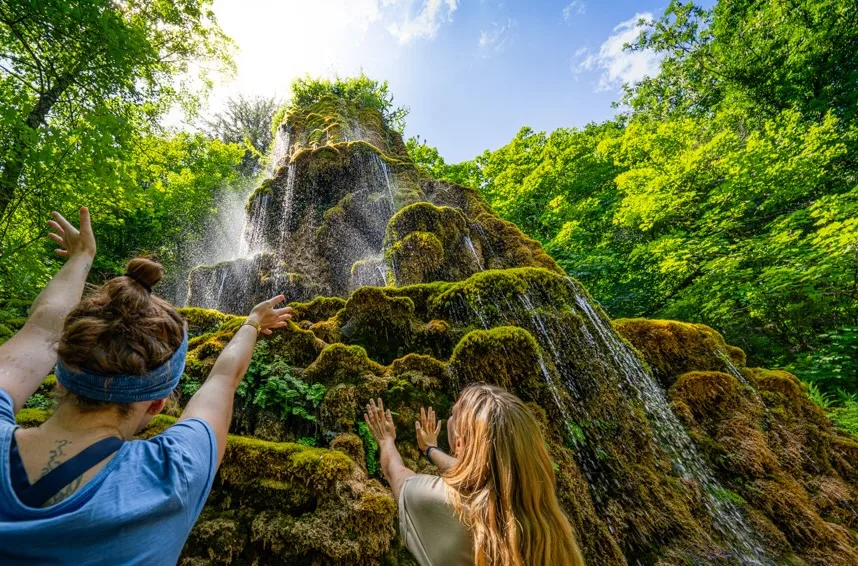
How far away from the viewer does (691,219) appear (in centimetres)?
1091

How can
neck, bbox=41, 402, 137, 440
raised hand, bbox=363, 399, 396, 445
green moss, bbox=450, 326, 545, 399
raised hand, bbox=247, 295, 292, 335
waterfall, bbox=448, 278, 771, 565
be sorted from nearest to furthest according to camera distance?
neck, bbox=41, 402, 137, 440
raised hand, bbox=247, 295, 292, 335
raised hand, bbox=363, 399, 396, 445
waterfall, bbox=448, 278, 771, 565
green moss, bbox=450, 326, 545, 399

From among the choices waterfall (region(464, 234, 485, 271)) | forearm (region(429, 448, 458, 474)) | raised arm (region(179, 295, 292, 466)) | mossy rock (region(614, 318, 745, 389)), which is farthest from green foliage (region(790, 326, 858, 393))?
raised arm (region(179, 295, 292, 466))

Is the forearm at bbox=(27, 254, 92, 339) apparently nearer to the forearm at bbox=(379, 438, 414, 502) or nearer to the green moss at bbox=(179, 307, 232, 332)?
the forearm at bbox=(379, 438, 414, 502)

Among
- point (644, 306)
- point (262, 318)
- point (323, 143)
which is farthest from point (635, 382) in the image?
point (323, 143)

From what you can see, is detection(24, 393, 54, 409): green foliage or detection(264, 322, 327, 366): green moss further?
detection(264, 322, 327, 366): green moss

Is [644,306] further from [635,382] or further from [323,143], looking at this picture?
[323,143]

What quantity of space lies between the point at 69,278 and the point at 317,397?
276 cm

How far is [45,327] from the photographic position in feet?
4.36

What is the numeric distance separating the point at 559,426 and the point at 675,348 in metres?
3.70

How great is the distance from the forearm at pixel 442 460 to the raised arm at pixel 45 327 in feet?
6.39

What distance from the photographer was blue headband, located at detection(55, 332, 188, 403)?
961 millimetres

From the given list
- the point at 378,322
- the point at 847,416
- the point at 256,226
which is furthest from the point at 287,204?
the point at 847,416

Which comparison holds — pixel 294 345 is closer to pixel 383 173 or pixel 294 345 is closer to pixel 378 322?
pixel 378 322

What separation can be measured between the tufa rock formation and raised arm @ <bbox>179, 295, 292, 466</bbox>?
183 cm
